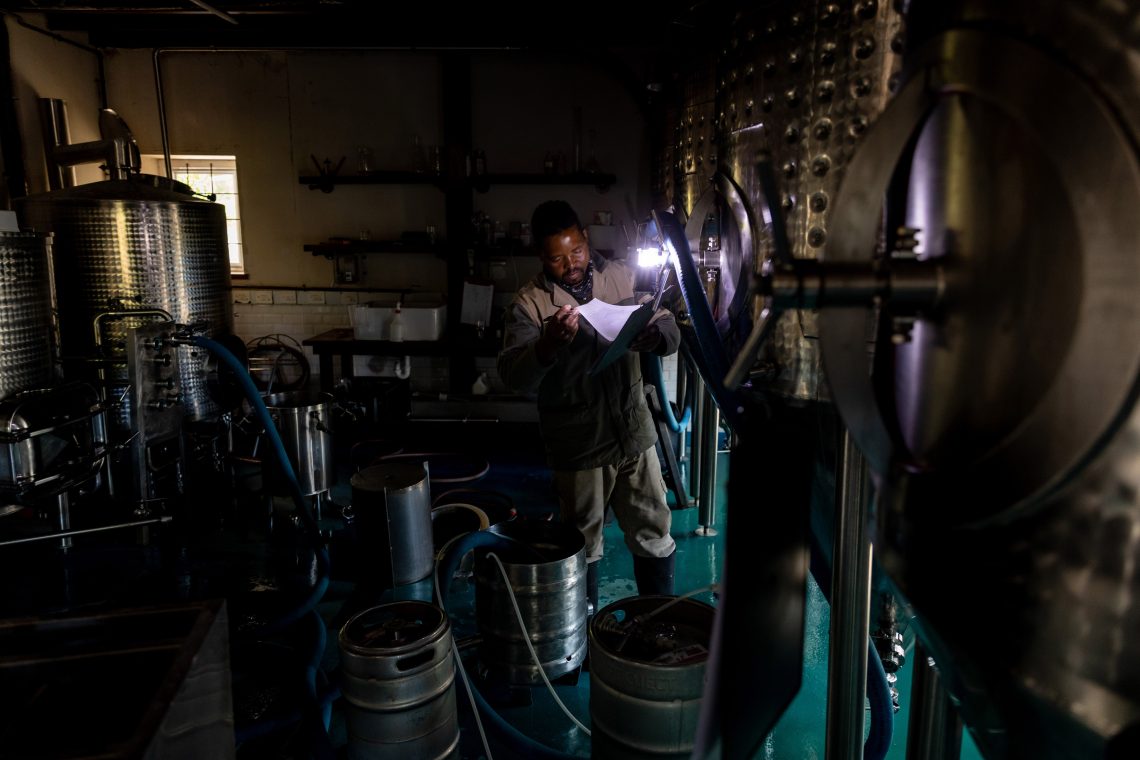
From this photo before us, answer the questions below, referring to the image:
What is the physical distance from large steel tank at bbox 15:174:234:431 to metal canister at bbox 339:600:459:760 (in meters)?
3.36

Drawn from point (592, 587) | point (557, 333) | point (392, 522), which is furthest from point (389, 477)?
point (557, 333)

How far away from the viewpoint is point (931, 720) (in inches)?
50.6

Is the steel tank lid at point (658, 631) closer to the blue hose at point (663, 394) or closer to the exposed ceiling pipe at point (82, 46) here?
the blue hose at point (663, 394)

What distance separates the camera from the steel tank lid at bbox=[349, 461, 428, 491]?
3463 mm

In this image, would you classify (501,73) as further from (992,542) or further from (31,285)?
(992,542)

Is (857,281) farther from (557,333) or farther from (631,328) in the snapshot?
(557,333)

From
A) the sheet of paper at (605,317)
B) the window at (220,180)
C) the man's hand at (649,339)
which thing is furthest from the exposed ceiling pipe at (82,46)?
the man's hand at (649,339)

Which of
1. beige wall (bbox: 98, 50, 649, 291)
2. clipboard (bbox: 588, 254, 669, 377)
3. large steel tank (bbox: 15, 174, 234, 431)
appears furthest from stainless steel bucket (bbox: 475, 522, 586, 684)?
beige wall (bbox: 98, 50, 649, 291)

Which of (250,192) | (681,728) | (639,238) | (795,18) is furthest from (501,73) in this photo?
(681,728)

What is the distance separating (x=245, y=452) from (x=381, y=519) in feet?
9.43

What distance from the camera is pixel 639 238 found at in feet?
10.9

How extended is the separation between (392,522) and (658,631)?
6.31ft

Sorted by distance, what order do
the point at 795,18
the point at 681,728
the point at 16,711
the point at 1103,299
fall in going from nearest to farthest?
the point at 1103,299
the point at 16,711
the point at 795,18
the point at 681,728

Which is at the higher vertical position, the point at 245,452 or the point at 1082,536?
the point at 1082,536
